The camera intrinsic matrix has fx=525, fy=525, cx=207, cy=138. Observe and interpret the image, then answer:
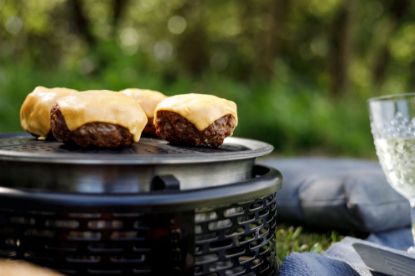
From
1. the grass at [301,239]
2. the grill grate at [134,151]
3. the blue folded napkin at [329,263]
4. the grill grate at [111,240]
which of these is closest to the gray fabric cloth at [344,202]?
the grass at [301,239]

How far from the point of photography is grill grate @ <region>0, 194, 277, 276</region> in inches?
50.1

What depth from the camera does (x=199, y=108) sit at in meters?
1.57

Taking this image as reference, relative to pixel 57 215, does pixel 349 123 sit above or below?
below

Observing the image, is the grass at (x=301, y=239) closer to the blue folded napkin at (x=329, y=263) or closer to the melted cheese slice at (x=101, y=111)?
the blue folded napkin at (x=329, y=263)

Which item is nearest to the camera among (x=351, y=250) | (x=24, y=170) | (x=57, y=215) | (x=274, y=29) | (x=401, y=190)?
(x=57, y=215)

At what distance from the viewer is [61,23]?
12961 millimetres

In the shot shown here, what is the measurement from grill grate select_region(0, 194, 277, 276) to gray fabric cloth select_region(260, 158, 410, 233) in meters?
1.40

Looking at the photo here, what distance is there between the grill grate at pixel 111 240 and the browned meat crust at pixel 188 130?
307 millimetres

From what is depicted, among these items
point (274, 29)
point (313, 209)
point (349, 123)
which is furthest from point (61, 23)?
point (313, 209)

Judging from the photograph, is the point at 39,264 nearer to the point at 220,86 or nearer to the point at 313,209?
the point at 313,209

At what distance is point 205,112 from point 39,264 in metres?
0.62

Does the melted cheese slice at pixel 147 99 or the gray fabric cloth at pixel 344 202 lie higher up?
the melted cheese slice at pixel 147 99

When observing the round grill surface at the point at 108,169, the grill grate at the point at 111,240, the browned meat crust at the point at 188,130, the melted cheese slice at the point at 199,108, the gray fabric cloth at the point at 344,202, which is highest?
the melted cheese slice at the point at 199,108

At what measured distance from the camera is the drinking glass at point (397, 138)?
2.12 meters
